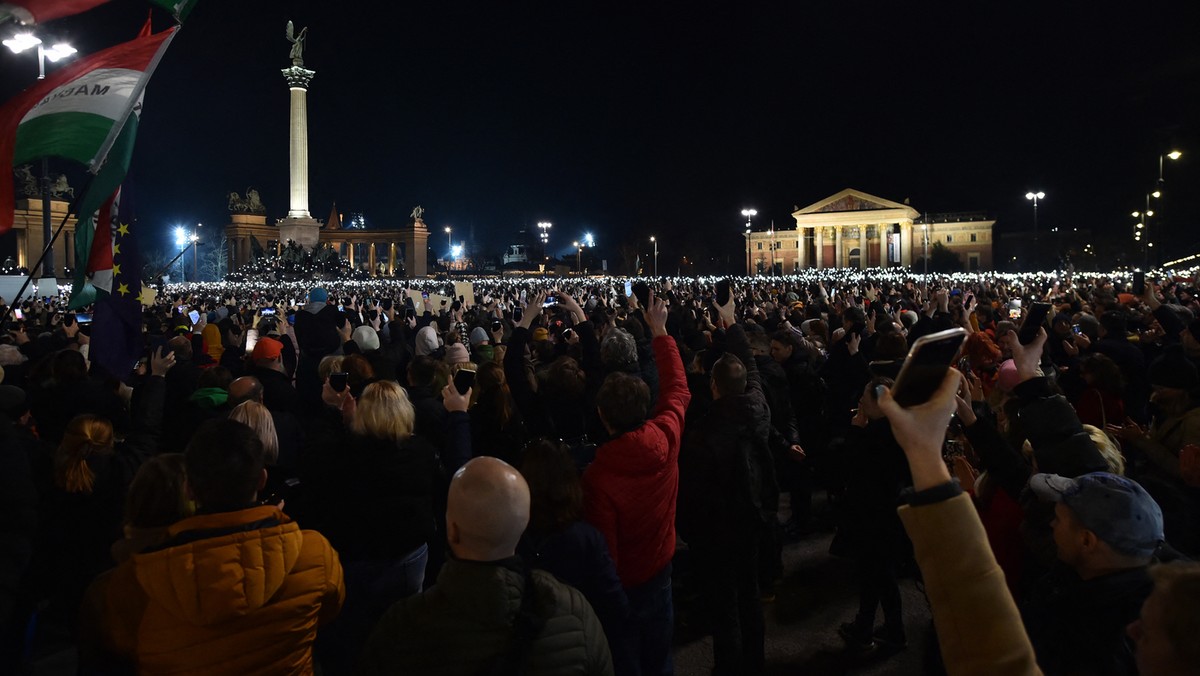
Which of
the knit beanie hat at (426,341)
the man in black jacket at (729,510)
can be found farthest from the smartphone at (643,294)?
the knit beanie hat at (426,341)

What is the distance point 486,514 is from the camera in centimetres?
231

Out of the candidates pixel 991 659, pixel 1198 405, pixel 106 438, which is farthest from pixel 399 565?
pixel 1198 405

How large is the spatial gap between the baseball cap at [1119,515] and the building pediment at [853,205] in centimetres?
11148

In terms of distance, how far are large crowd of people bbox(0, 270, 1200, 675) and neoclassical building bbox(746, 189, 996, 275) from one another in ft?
339

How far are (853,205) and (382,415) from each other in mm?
112656

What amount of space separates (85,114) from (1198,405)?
8385 millimetres

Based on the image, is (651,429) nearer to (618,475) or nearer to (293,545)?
(618,475)

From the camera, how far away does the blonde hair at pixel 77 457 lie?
14.1ft

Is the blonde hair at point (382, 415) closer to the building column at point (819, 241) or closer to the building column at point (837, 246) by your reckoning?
the building column at point (819, 241)

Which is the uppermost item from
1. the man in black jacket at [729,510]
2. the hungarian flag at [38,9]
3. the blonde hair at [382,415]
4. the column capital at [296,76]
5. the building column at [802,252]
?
the column capital at [296,76]

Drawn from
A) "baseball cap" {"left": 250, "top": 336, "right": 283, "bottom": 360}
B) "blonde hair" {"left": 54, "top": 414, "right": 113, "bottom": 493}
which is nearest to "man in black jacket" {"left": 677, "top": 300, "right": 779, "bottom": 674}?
"blonde hair" {"left": 54, "top": 414, "right": 113, "bottom": 493}

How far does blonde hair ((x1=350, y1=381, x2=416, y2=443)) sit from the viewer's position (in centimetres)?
389

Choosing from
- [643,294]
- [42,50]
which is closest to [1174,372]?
[643,294]

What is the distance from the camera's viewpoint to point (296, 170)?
71.6 metres
